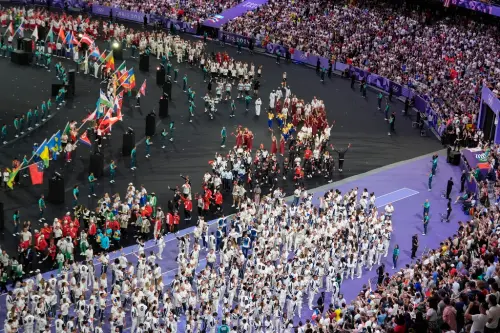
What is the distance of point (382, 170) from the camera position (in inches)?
A: 1700

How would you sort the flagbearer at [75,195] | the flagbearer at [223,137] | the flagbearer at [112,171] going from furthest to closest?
the flagbearer at [223,137] < the flagbearer at [112,171] < the flagbearer at [75,195]

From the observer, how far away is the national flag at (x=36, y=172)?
36.5m

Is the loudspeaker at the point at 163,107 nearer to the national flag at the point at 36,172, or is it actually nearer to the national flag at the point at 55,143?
the national flag at the point at 55,143

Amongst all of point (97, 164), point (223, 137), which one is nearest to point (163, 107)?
point (223, 137)

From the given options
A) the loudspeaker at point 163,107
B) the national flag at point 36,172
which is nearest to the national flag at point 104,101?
the loudspeaker at point 163,107

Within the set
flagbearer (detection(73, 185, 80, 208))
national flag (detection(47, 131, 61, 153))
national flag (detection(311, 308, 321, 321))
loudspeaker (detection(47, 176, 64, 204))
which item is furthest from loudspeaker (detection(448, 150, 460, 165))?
loudspeaker (detection(47, 176, 64, 204))

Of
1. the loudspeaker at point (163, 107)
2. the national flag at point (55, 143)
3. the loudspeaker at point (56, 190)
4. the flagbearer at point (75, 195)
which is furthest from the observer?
the loudspeaker at point (163, 107)

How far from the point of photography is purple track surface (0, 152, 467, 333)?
33.2m

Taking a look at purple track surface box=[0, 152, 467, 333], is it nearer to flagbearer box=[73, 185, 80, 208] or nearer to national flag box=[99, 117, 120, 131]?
flagbearer box=[73, 185, 80, 208]

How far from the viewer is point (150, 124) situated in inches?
1722

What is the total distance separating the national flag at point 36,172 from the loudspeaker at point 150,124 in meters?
7.83

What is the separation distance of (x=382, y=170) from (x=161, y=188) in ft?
37.4

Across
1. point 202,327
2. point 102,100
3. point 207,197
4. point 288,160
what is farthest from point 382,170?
point 202,327

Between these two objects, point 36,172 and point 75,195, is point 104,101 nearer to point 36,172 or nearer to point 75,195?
point 36,172
